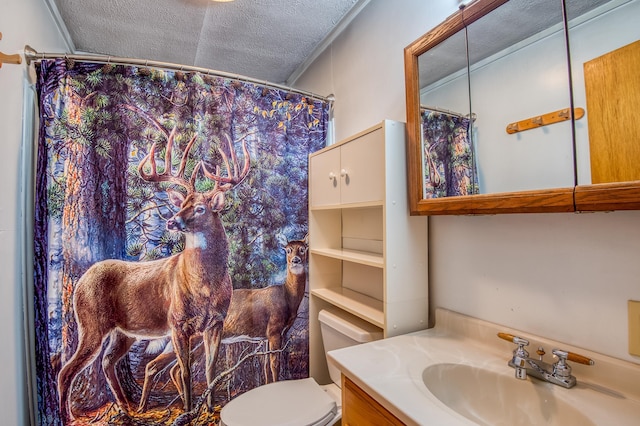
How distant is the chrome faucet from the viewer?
790 millimetres

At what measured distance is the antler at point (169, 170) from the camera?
146cm

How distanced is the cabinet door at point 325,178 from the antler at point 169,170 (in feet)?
2.09

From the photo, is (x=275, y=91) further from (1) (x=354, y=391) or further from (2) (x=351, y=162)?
(1) (x=354, y=391)

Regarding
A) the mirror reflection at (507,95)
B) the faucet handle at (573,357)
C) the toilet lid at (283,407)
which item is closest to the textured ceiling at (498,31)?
the mirror reflection at (507,95)

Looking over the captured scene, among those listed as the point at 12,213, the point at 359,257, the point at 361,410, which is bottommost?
the point at 361,410

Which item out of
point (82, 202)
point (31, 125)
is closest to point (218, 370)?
point (82, 202)

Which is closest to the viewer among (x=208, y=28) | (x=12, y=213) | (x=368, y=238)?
(x=12, y=213)

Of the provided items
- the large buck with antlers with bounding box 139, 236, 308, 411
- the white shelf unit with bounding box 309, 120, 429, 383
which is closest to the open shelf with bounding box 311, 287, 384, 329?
the white shelf unit with bounding box 309, 120, 429, 383

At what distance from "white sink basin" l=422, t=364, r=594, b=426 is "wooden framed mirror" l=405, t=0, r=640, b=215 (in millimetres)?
493

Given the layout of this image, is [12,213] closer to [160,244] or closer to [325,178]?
[160,244]

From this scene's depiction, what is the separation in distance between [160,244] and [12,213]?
601mm

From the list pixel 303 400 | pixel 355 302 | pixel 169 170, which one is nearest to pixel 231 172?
pixel 169 170

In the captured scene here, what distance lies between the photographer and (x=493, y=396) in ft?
2.90

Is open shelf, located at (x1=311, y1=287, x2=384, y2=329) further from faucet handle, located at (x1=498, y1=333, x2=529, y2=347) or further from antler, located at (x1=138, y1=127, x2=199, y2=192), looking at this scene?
antler, located at (x1=138, y1=127, x2=199, y2=192)
